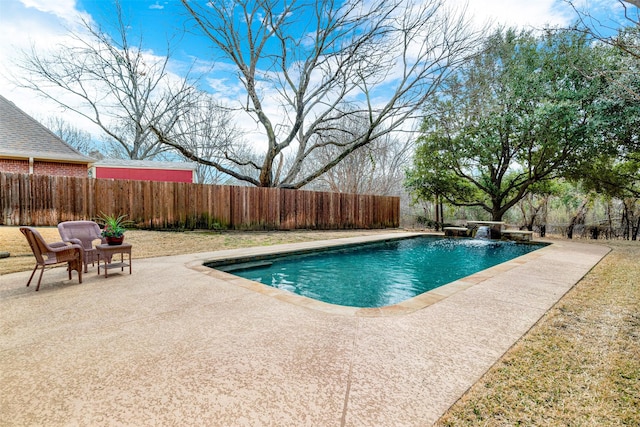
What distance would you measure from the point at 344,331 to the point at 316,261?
4012 millimetres

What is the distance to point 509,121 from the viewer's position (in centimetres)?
1030

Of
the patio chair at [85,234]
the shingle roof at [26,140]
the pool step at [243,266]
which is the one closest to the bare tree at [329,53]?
the shingle roof at [26,140]

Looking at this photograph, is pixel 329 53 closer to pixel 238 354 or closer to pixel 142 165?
pixel 142 165

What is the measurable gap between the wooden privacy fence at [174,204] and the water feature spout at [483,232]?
4.41 m

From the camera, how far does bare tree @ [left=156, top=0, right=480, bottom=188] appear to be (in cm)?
1027

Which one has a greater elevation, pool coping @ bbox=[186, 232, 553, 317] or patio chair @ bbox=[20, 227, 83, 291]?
patio chair @ bbox=[20, 227, 83, 291]

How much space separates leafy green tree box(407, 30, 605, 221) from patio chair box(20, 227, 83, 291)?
36.7 ft

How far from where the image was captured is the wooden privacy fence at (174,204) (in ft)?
23.5

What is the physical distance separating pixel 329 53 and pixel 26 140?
35.2ft

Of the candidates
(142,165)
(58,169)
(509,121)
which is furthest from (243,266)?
(142,165)

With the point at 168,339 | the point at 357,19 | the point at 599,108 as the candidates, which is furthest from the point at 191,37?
the point at 599,108

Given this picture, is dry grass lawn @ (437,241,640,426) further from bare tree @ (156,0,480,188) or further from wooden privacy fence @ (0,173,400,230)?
bare tree @ (156,0,480,188)

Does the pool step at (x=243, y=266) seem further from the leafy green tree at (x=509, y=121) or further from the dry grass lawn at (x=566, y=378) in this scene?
the leafy green tree at (x=509, y=121)

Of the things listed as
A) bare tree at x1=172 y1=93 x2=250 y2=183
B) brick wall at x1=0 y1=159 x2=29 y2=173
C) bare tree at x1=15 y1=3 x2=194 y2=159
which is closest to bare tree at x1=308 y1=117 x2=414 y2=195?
bare tree at x1=172 y1=93 x2=250 y2=183
